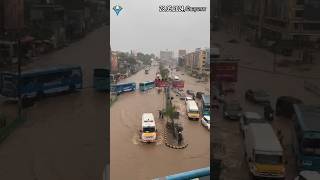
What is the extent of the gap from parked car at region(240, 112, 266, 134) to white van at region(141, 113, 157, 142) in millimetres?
589

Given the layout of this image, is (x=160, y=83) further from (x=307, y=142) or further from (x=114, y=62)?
(x=307, y=142)

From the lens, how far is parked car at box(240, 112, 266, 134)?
2.30 metres

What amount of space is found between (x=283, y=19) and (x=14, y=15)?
67.3 inches

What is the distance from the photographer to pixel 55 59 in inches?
88.7

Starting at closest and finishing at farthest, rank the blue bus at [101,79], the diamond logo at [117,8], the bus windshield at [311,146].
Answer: the diamond logo at [117,8] < the bus windshield at [311,146] < the blue bus at [101,79]

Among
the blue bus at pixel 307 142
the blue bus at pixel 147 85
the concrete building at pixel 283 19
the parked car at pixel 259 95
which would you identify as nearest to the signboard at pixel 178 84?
the blue bus at pixel 147 85

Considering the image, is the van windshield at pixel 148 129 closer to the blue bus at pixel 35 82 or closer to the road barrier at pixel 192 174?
the road barrier at pixel 192 174

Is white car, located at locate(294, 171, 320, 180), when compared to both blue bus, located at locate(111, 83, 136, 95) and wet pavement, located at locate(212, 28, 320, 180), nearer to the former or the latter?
wet pavement, located at locate(212, 28, 320, 180)

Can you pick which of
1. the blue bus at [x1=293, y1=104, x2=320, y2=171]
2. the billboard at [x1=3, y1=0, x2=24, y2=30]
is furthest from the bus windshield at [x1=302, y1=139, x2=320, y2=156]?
the billboard at [x1=3, y1=0, x2=24, y2=30]

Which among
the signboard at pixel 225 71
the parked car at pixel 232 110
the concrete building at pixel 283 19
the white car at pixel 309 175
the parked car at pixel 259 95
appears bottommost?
the white car at pixel 309 175

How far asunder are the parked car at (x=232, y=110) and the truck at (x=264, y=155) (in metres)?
0.14

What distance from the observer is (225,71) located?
2.29 meters

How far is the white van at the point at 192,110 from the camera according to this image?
216 centimetres

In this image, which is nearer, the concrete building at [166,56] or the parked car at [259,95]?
the concrete building at [166,56]
